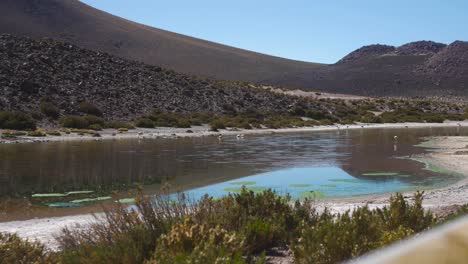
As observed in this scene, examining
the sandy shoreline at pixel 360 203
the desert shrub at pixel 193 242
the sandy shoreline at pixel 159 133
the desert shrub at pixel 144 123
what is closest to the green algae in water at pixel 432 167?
the sandy shoreline at pixel 360 203

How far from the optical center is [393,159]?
72.2 ft

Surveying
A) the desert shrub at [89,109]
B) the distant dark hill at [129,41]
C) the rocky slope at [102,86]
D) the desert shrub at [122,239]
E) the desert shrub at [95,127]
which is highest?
the distant dark hill at [129,41]

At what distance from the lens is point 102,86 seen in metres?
49.5

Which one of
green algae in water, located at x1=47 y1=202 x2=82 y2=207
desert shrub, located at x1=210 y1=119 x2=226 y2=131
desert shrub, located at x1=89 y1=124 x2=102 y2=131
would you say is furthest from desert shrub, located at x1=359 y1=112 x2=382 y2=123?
green algae in water, located at x1=47 y1=202 x2=82 y2=207

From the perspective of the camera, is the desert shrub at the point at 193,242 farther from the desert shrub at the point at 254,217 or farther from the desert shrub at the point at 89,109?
the desert shrub at the point at 89,109

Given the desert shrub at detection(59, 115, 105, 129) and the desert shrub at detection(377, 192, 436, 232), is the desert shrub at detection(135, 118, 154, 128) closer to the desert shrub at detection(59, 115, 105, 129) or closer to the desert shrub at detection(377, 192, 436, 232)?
the desert shrub at detection(59, 115, 105, 129)

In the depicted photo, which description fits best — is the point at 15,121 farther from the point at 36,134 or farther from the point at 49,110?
the point at 49,110

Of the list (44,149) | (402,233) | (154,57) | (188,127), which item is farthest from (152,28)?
(402,233)

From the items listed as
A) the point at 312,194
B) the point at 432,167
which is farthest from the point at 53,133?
the point at 312,194

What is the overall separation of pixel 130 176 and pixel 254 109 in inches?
1597

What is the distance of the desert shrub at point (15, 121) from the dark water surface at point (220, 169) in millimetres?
7248

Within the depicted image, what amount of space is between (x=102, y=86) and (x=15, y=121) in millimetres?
15017

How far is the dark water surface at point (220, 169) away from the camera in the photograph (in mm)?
15016

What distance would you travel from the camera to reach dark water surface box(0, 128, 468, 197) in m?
15.0
